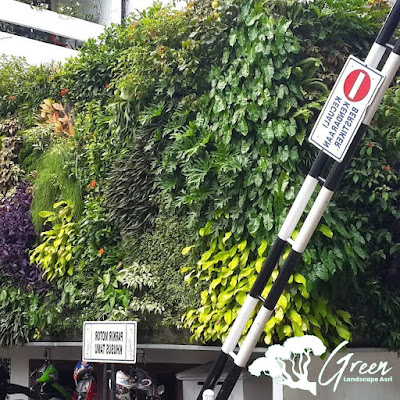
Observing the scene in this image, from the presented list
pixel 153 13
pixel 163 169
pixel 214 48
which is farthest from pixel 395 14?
pixel 153 13

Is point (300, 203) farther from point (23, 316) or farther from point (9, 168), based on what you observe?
point (9, 168)

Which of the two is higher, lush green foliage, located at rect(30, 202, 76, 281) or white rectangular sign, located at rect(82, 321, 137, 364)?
white rectangular sign, located at rect(82, 321, 137, 364)

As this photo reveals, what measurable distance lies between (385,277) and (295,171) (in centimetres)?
157

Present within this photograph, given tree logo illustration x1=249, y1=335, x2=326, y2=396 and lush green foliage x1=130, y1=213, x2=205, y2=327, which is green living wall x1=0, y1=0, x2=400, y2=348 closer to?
lush green foliage x1=130, y1=213, x2=205, y2=327

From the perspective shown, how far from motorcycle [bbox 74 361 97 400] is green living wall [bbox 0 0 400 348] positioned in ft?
1.60

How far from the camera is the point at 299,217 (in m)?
5.26

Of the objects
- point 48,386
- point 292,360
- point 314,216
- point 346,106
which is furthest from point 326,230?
point 48,386

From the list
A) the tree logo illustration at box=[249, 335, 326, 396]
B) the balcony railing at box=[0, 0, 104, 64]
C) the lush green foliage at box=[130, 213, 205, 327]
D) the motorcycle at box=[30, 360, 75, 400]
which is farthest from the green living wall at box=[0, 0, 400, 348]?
the balcony railing at box=[0, 0, 104, 64]

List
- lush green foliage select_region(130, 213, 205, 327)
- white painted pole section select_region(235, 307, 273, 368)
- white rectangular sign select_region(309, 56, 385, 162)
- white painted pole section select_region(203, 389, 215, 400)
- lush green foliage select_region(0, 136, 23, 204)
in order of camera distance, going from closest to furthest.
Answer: white rectangular sign select_region(309, 56, 385, 162)
white painted pole section select_region(235, 307, 273, 368)
white painted pole section select_region(203, 389, 215, 400)
lush green foliage select_region(130, 213, 205, 327)
lush green foliage select_region(0, 136, 23, 204)

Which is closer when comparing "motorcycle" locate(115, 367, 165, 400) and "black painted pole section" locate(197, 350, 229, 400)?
"black painted pole section" locate(197, 350, 229, 400)

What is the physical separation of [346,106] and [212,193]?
9.13 ft

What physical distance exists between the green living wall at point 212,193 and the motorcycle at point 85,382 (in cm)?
49

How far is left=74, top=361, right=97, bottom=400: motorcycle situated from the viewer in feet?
28.7

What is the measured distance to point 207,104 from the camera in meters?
7.75
